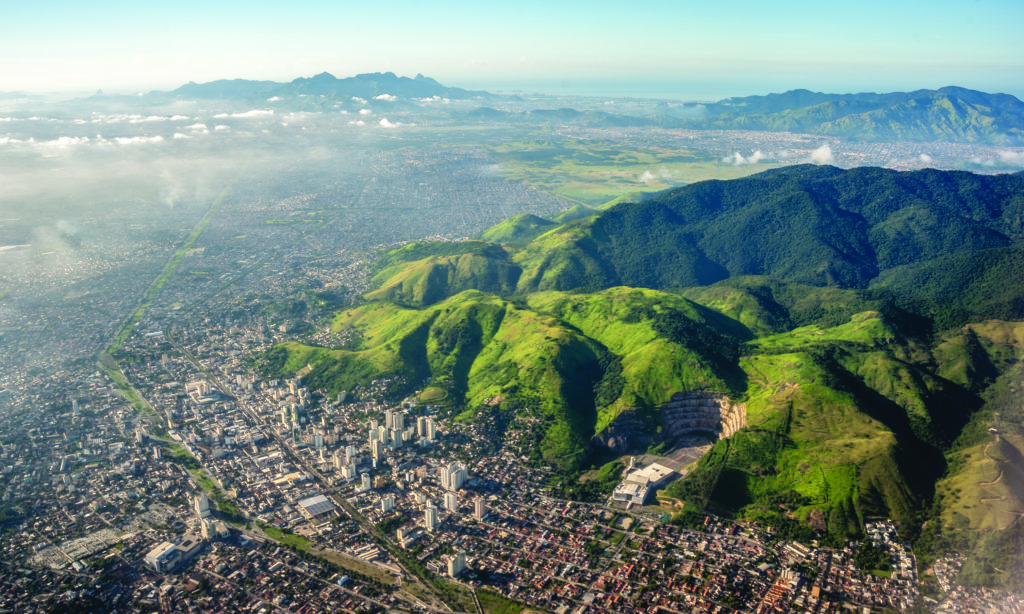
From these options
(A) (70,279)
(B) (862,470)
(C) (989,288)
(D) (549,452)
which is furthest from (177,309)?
(C) (989,288)

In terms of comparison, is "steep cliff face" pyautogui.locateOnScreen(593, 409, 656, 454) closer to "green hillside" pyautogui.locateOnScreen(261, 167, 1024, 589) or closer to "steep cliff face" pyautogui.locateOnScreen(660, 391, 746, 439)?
"green hillside" pyautogui.locateOnScreen(261, 167, 1024, 589)

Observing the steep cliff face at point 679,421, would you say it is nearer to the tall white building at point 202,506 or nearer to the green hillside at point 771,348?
the green hillside at point 771,348

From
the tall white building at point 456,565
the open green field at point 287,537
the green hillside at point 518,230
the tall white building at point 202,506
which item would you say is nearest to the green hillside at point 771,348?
the tall white building at point 456,565

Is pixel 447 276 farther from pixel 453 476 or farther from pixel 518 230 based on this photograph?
pixel 453 476

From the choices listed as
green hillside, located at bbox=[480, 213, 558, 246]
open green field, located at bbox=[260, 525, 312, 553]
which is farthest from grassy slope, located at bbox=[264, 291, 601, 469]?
green hillside, located at bbox=[480, 213, 558, 246]

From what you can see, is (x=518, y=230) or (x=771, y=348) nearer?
(x=771, y=348)

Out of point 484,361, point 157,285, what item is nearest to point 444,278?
point 484,361

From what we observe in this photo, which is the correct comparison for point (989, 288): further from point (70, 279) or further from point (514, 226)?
point (70, 279)
